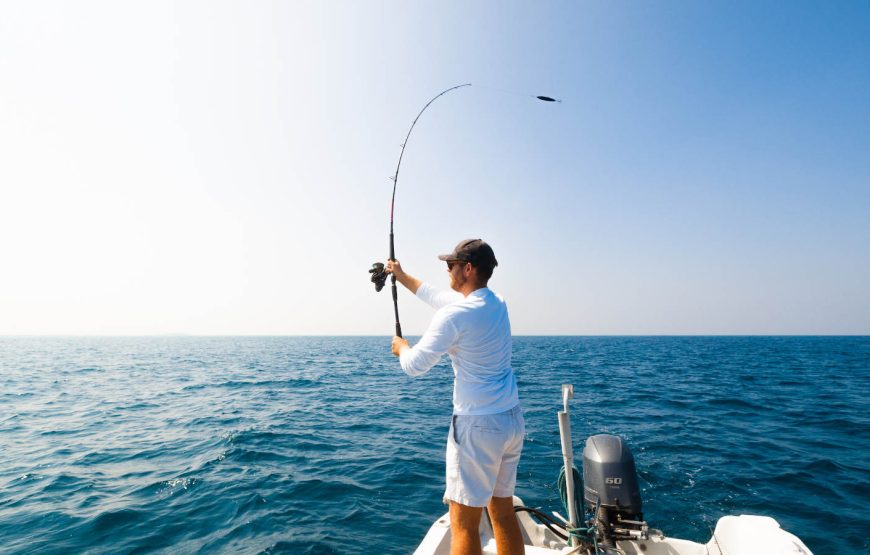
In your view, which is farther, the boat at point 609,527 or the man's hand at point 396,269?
the man's hand at point 396,269

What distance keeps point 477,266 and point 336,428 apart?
8759mm

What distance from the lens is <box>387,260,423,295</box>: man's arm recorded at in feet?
10.3

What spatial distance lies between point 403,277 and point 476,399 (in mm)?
1257

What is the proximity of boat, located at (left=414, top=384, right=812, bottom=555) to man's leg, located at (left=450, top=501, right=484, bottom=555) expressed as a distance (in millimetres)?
837

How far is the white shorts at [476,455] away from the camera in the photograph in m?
2.20

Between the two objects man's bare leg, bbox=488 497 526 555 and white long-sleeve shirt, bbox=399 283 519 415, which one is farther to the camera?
man's bare leg, bbox=488 497 526 555

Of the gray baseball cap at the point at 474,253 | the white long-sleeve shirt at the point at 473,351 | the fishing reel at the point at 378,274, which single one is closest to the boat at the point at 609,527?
the white long-sleeve shirt at the point at 473,351

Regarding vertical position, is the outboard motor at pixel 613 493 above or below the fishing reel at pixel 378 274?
below

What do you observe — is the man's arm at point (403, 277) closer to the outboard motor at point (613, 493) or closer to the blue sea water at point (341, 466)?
the outboard motor at point (613, 493)

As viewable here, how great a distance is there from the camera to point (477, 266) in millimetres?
2379

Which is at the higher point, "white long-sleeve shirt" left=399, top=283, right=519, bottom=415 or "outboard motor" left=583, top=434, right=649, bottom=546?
"white long-sleeve shirt" left=399, top=283, right=519, bottom=415

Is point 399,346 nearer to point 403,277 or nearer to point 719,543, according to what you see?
point 403,277

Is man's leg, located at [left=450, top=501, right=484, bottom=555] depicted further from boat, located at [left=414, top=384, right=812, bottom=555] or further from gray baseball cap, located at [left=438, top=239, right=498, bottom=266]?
gray baseball cap, located at [left=438, top=239, right=498, bottom=266]

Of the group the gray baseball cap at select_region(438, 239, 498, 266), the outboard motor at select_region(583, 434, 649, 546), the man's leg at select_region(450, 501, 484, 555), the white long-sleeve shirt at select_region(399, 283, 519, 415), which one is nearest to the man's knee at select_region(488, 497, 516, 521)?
the man's leg at select_region(450, 501, 484, 555)
